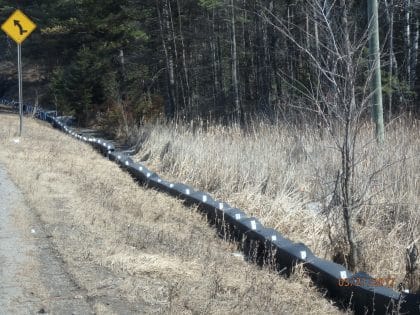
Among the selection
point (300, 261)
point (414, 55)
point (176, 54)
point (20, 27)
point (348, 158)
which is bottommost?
point (300, 261)

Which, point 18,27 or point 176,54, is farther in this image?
point 176,54

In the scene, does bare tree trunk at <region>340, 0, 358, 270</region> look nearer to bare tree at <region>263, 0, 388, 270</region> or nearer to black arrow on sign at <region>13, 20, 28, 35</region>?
bare tree at <region>263, 0, 388, 270</region>

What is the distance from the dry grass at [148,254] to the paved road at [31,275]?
0.12m

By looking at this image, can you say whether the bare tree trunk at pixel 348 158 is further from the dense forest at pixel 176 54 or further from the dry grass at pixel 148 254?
the dense forest at pixel 176 54

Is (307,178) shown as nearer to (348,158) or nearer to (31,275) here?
(348,158)

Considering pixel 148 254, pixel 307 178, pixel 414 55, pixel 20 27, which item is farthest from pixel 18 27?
pixel 414 55

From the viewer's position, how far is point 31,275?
5.54 meters

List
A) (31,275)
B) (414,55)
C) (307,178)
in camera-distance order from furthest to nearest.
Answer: (414,55), (307,178), (31,275)

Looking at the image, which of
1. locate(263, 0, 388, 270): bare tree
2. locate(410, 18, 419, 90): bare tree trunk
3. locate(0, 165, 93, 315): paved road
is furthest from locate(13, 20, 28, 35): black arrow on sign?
locate(410, 18, 419, 90): bare tree trunk

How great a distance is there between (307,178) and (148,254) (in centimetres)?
401

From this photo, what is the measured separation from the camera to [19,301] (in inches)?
194

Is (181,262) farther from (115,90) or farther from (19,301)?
(115,90)

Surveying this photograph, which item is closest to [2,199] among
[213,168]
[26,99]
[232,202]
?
[232,202]

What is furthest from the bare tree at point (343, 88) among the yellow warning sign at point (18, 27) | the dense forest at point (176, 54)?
the dense forest at point (176, 54)
